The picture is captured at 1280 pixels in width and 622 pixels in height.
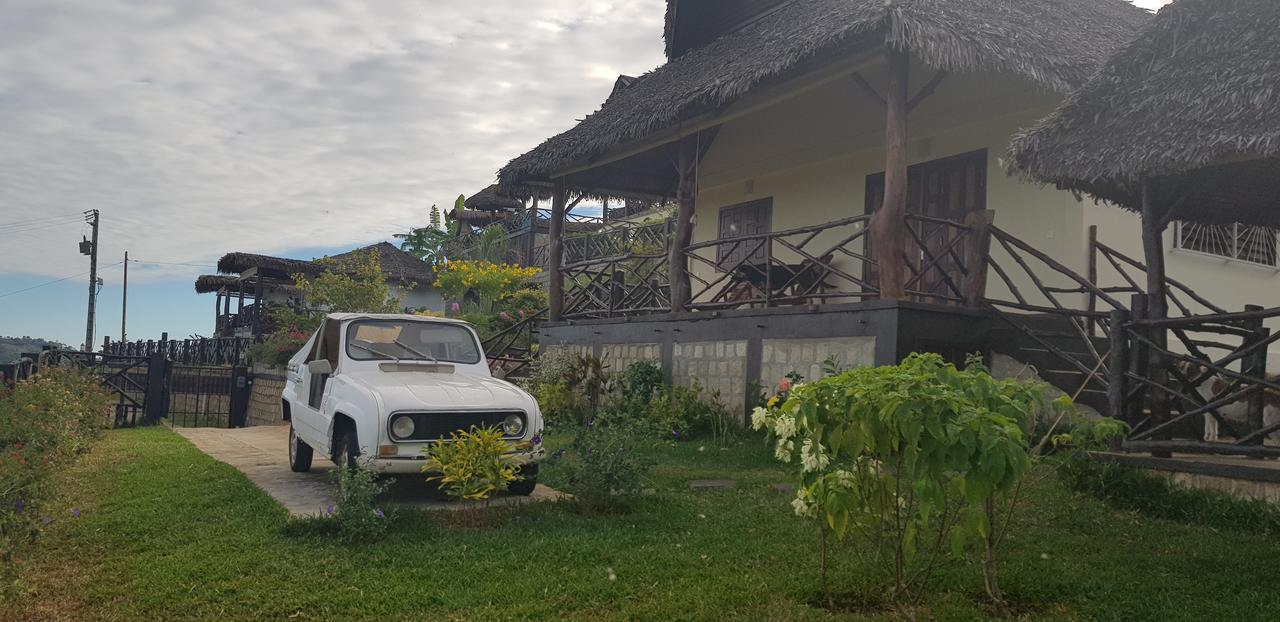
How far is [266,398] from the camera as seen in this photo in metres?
20.3

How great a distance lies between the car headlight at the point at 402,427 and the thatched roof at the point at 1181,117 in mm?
5323

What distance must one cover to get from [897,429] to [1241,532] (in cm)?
360

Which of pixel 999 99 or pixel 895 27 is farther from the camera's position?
pixel 999 99

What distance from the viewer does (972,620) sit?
412cm

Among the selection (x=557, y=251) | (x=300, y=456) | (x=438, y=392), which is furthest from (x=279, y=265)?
(x=438, y=392)

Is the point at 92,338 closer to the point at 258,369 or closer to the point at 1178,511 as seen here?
the point at 258,369

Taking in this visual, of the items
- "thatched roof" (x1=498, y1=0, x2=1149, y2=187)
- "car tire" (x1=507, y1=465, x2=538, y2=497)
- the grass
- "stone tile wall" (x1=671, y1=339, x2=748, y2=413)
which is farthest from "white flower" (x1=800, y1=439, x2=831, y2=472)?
"stone tile wall" (x1=671, y1=339, x2=748, y2=413)

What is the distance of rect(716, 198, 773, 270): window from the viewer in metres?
15.0

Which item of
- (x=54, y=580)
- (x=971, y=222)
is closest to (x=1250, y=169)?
(x=971, y=222)

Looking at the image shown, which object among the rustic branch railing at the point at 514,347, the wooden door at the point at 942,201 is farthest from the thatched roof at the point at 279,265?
the wooden door at the point at 942,201

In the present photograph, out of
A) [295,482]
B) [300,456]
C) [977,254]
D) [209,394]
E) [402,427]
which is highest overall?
[977,254]

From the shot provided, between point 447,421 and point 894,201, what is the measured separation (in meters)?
5.10

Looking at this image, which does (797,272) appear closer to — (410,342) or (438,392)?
(410,342)

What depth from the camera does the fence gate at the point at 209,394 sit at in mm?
18953
